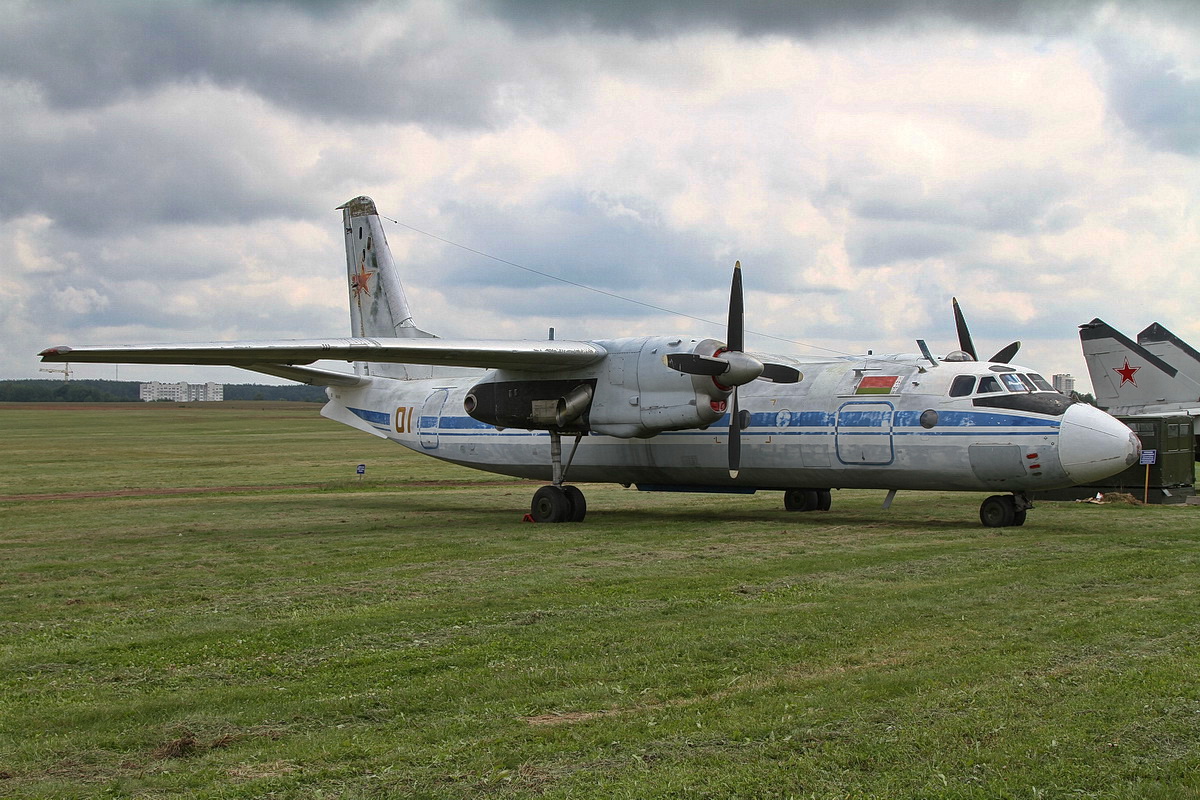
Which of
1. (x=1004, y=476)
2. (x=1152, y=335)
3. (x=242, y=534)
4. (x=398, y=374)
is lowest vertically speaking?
(x=242, y=534)

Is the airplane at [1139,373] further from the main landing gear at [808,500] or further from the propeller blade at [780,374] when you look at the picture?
the propeller blade at [780,374]

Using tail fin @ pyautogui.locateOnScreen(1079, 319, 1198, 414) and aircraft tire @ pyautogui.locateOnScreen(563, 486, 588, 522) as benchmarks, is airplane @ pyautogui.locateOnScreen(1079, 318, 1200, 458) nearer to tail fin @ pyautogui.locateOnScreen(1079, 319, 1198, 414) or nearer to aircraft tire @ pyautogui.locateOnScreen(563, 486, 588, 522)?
tail fin @ pyautogui.locateOnScreen(1079, 319, 1198, 414)

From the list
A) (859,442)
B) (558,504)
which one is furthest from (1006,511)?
(558,504)

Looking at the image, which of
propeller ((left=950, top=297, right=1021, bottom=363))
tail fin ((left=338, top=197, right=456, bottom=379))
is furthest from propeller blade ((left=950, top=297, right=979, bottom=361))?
tail fin ((left=338, top=197, right=456, bottom=379))

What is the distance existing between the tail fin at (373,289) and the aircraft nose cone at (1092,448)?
15.9 m

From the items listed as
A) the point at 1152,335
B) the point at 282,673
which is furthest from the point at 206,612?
the point at 1152,335

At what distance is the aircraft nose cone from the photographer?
18.0 meters

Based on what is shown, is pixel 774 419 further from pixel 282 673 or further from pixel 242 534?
pixel 282 673

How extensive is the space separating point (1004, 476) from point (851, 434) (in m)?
2.80

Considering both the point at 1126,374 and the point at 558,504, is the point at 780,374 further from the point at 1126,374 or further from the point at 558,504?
the point at 1126,374

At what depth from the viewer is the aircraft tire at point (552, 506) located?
72.4 ft

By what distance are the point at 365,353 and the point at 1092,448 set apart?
12.6m

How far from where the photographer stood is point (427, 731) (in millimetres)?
7117

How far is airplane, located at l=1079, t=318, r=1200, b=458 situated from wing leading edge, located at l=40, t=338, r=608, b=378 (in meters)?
21.4
